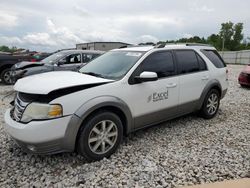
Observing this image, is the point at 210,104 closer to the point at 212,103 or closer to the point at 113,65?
the point at 212,103

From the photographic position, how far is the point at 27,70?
6980 mm

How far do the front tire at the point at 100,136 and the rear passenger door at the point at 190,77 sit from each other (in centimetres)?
160

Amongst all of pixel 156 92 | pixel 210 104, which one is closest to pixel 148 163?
pixel 156 92

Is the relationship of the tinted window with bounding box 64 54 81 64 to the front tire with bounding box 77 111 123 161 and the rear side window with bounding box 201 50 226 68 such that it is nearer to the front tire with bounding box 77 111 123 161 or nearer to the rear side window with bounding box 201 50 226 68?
the rear side window with bounding box 201 50 226 68

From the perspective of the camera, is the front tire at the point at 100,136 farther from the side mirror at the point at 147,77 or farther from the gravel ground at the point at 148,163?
the side mirror at the point at 147,77

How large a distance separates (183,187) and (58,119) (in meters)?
1.73

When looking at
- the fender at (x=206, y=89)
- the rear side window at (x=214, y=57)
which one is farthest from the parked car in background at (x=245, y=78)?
the fender at (x=206, y=89)

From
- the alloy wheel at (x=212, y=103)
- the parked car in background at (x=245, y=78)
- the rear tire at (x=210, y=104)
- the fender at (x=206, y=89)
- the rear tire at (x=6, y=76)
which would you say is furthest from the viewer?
the rear tire at (x=6, y=76)

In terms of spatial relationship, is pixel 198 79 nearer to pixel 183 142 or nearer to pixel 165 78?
pixel 165 78

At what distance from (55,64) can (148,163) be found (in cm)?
556

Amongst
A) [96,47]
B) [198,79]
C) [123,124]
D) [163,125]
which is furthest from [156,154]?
[96,47]

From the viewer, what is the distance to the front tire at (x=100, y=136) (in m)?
2.97

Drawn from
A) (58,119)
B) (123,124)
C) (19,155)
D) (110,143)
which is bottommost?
(19,155)

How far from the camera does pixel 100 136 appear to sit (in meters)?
3.13
